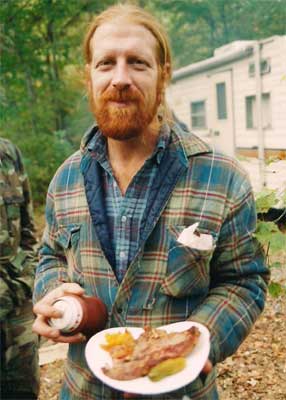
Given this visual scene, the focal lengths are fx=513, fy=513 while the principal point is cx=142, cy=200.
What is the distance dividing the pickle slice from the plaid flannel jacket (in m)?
0.19

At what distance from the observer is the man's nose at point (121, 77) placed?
69.6 inches

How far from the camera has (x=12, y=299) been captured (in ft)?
9.77

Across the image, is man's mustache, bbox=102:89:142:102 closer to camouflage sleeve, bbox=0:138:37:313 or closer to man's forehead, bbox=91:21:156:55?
man's forehead, bbox=91:21:156:55

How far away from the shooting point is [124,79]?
5.79 ft

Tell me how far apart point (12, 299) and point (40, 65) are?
8.11 meters

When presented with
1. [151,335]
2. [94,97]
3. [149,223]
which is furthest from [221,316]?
[94,97]

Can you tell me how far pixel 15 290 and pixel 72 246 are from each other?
4.07 feet

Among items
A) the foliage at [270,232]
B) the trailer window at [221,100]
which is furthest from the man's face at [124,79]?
the trailer window at [221,100]

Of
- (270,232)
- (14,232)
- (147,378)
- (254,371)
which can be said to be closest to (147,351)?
(147,378)

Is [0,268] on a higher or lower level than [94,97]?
lower

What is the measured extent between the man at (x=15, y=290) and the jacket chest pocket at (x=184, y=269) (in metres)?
1.51

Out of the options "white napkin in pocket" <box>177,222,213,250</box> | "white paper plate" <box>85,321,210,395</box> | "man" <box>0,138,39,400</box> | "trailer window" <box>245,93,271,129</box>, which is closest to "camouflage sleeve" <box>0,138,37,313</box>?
"man" <box>0,138,39,400</box>

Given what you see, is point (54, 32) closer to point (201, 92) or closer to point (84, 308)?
point (201, 92)

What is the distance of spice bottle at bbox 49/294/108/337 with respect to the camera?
5.34 feet
